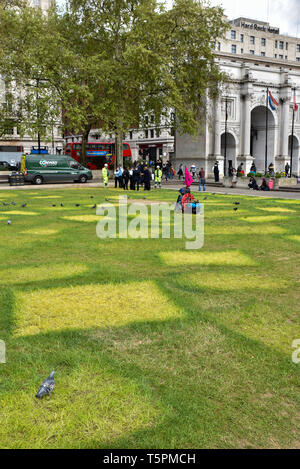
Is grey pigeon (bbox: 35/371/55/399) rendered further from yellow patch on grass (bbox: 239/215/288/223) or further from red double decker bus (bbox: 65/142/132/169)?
red double decker bus (bbox: 65/142/132/169)

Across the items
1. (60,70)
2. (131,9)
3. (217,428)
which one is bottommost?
(217,428)

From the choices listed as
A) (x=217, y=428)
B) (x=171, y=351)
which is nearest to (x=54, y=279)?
(x=171, y=351)

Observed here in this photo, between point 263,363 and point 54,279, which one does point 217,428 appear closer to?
point 263,363

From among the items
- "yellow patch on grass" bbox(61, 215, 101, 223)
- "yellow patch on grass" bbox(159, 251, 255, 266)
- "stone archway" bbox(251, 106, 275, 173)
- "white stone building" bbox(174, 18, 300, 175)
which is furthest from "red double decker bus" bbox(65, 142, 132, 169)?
"yellow patch on grass" bbox(159, 251, 255, 266)

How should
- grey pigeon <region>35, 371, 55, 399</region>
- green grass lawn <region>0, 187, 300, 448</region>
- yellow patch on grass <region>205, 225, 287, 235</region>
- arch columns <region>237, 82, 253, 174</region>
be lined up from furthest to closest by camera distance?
arch columns <region>237, 82, 253, 174</region>, yellow patch on grass <region>205, 225, 287, 235</region>, grey pigeon <region>35, 371, 55, 399</region>, green grass lawn <region>0, 187, 300, 448</region>

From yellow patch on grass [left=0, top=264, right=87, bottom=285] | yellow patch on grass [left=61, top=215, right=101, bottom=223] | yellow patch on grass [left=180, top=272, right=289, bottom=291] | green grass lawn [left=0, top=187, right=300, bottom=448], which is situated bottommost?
green grass lawn [left=0, top=187, right=300, bottom=448]

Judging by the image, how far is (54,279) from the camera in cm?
679

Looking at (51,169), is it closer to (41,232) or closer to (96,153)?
(96,153)

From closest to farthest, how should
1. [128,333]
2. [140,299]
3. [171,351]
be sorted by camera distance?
[171,351]
[128,333]
[140,299]

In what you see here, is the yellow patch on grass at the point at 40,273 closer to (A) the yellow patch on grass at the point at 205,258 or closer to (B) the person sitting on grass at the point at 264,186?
(A) the yellow patch on grass at the point at 205,258

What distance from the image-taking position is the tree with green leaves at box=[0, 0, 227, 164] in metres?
32.8

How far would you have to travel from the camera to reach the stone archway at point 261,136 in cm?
5947

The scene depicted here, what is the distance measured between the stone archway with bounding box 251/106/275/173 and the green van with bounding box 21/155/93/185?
105 ft

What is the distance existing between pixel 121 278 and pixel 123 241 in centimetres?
342
